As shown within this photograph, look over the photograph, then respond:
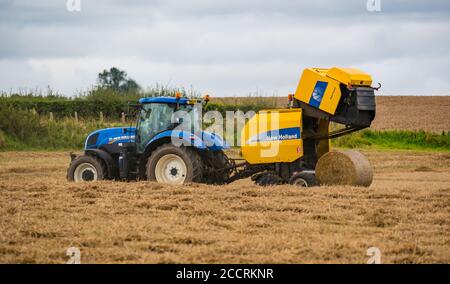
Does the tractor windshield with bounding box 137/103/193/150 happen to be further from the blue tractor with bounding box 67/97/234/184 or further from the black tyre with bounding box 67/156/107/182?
the black tyre with bounding box 67/156/107/182

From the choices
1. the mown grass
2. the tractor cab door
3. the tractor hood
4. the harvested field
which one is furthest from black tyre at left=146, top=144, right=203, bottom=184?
the mown grass

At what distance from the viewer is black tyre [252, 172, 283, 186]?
15.6 m

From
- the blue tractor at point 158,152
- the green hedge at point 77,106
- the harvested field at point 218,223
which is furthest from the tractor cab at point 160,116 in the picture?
the green hedge at point 77,106

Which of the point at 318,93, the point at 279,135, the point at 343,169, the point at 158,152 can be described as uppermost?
the point at 318,93

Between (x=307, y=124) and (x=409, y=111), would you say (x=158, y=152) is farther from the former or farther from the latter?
(x=409, y=111)

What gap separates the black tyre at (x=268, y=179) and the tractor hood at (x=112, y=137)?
267cm

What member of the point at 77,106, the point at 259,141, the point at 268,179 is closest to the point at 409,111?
the point at 77,106

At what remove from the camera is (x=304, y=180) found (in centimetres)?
1516

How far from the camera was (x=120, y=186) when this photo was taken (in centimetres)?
1455

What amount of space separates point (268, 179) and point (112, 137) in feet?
11.1

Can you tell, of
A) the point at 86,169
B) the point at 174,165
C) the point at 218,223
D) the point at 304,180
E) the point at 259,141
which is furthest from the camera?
the point at 86,169

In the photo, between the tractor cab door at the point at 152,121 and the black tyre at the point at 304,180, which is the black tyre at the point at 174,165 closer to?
the tractor cab door at the point at 152,121

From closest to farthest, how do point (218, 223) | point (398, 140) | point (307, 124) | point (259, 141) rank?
point (218, 223) < point (307, 124) < point (259, 141) < point (398, 140)
